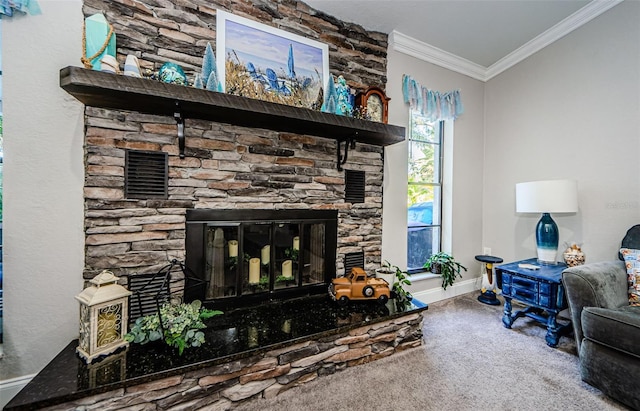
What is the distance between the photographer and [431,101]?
2875 millimetres

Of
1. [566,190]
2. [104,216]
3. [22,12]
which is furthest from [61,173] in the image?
[566,190]

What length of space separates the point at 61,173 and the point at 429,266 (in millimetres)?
3207

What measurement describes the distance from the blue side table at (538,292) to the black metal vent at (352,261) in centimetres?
130

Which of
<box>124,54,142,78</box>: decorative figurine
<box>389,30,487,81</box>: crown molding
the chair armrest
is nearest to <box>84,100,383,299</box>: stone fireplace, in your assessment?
<box>124,54,142,78</box>: decorative figurine

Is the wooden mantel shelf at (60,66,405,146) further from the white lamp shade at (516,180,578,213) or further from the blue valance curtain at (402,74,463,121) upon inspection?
the white lamp shade at (516,180,578,213)

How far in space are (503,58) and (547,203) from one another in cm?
191

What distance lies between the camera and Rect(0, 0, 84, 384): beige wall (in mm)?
1447

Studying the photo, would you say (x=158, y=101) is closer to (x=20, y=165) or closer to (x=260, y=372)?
(x=20, y=165)

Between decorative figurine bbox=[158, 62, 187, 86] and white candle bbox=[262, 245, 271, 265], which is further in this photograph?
white candle bbox=[262, 245, 271, 265]

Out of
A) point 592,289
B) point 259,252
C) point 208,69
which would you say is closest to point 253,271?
point 259,252

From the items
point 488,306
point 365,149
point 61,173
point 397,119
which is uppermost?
point 397,119

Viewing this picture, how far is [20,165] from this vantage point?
146cm

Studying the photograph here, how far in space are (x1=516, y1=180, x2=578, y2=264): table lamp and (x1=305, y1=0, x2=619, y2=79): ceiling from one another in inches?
62.6

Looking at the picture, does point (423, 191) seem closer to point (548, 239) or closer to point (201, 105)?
point (548, 239)
